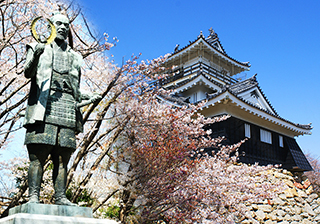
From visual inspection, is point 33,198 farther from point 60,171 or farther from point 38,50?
point 38,50

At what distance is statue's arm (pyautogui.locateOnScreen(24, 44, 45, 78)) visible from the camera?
10.6 feet

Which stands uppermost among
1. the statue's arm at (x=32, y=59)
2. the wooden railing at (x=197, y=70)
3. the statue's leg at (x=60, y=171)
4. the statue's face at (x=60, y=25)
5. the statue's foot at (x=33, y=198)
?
the wooden railing at (x=197, y=70)

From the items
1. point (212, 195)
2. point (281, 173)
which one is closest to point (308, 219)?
point (281, 173)

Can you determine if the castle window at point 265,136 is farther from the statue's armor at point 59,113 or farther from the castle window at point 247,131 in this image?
the statue's armor at point 59,113

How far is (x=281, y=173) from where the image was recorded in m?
14.1

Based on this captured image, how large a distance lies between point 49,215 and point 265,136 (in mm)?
14198

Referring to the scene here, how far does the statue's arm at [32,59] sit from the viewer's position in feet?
10.6

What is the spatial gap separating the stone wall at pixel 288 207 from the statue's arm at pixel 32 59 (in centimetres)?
1079

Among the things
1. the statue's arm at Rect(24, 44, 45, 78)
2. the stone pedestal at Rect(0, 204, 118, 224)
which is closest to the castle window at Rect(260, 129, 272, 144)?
the stone pedestal at Rect(0, 204, 118, 224)

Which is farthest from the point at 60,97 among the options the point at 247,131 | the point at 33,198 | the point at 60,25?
the point at 247,131

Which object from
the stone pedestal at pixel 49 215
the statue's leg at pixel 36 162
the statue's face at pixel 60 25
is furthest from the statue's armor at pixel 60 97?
the stone pedestal at pixel 49 215

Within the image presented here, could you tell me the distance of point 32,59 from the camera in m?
3.27

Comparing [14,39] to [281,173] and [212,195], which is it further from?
[281,173]

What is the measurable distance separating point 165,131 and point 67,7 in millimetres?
3935
